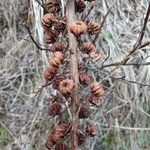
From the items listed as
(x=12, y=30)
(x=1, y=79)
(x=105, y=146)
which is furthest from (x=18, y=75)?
(x=105, y=146)

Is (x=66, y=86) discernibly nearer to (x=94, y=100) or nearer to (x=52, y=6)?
(x=94, y=100)

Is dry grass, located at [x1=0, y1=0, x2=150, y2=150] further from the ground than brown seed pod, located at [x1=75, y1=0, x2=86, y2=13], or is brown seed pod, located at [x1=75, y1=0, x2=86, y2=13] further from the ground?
brown seed pod, located at [x1=75, y1=0, x2=86, y2=13]

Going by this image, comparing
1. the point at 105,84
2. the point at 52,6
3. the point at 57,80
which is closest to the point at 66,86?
the point at 57,80

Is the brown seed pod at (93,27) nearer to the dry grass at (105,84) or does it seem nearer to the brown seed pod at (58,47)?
the brown seed pod at (58,47)

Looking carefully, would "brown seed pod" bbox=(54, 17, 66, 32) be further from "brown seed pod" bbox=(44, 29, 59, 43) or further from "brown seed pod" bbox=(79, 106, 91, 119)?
"brown seed pod" bbox=(79, 106, 91, 119)

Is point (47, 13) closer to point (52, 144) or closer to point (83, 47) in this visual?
point (83, 47)

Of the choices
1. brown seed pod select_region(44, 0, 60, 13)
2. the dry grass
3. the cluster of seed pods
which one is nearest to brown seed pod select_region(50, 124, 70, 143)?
the cluster of seed pods
